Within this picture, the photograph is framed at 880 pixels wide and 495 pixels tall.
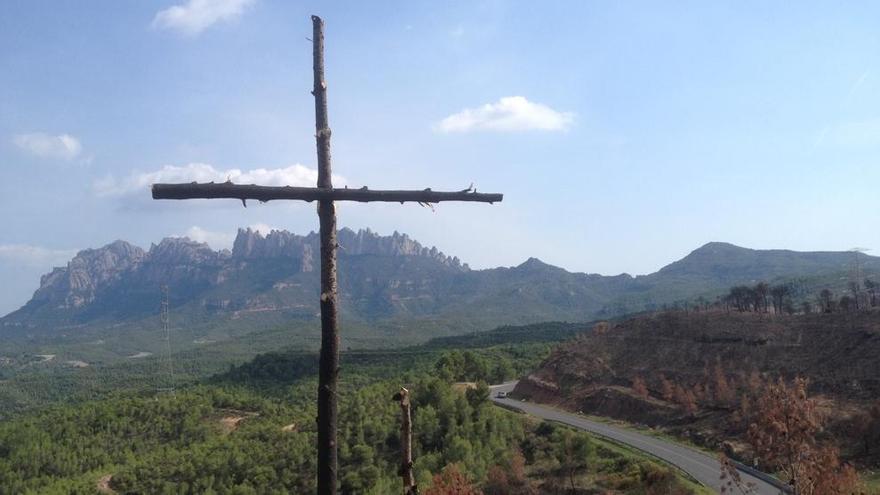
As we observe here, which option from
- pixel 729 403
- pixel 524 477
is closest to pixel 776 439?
pixel 524 477

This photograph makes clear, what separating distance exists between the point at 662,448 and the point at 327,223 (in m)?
39.5

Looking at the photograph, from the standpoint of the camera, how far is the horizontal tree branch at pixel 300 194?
6.99 meters

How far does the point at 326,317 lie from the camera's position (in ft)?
25.4

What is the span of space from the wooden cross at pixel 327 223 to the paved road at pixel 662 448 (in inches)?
1142

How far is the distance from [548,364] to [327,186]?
215 feet

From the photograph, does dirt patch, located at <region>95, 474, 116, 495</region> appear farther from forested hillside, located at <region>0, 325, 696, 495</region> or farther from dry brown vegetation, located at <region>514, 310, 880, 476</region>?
dry brown vegetation, located at <region>514, 310, 880, 476</region>

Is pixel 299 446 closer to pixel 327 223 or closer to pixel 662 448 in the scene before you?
pixel 662 448

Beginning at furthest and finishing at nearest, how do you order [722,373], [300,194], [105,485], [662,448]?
[105,485], [722,373], [662,448], [300,194]

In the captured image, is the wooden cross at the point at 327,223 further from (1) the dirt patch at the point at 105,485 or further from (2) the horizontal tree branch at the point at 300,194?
(1) the dirt patch at the point at 105,485

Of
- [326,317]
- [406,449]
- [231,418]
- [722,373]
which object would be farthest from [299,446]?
[326,317]

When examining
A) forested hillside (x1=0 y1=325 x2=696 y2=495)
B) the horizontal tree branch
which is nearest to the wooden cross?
the horizontal tree branch

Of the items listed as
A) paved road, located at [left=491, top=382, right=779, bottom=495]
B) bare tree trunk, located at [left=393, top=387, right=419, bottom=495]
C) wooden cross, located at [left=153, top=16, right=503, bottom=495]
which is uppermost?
wooden cross, located at [left=153, top=16, right=503, bottom=495]

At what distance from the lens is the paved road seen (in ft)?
109

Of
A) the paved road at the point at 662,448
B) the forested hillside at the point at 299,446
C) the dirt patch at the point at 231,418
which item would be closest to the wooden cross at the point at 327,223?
the forested hillside at the point at 299,446
